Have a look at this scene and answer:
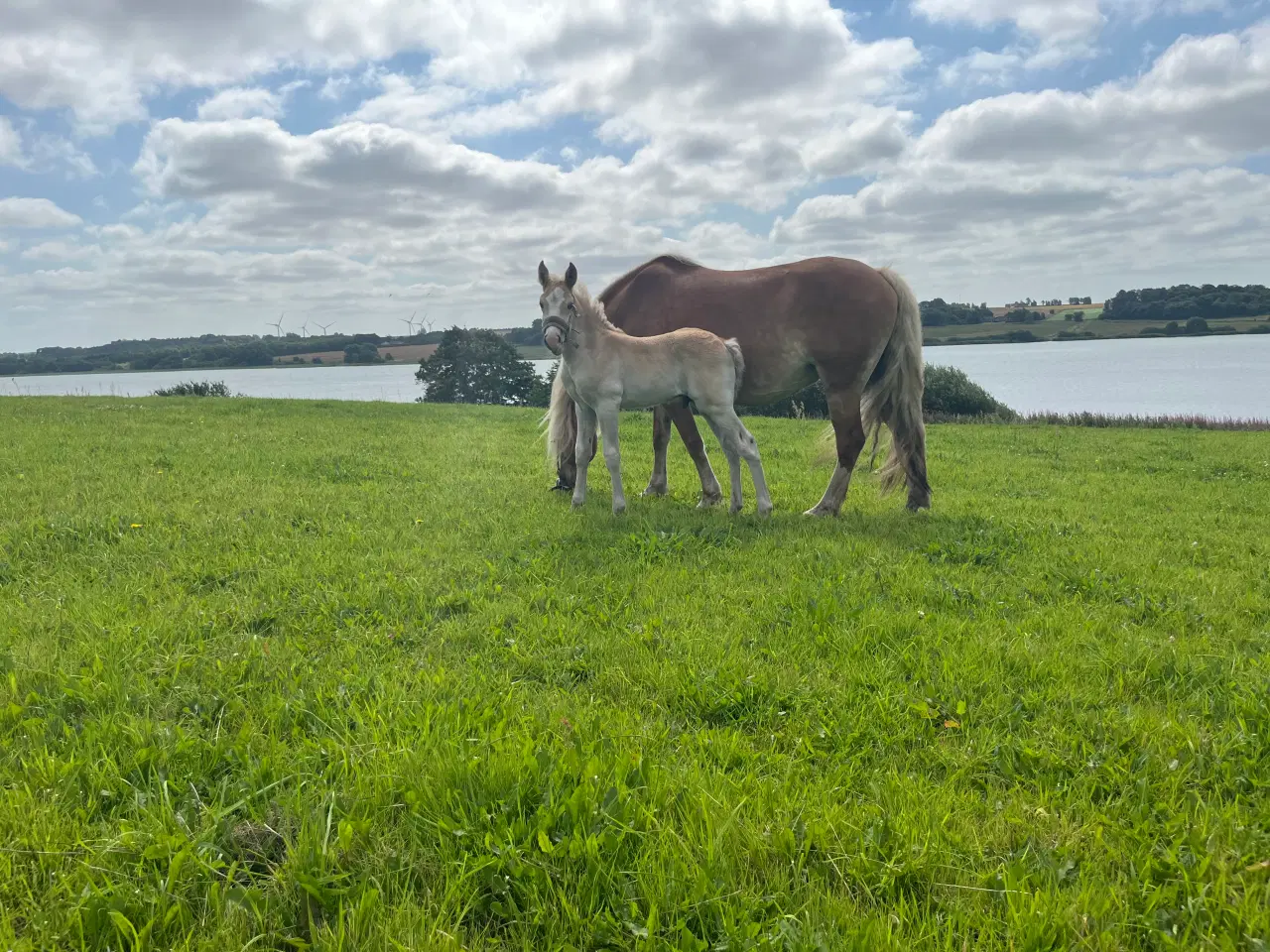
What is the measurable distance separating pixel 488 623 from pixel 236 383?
3627 cm

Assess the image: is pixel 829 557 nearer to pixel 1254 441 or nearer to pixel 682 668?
pixel 682 668

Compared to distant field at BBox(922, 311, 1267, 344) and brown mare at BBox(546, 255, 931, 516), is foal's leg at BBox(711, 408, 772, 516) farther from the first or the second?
distant field at BBox(922, 311, 1267, 344)

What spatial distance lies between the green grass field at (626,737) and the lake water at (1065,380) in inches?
913

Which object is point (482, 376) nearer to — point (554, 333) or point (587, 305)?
point (587, 305)

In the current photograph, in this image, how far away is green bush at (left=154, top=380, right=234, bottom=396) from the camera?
3180cm

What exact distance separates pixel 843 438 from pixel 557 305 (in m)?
3.30

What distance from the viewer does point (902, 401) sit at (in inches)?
303

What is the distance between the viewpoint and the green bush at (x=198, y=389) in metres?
31.8

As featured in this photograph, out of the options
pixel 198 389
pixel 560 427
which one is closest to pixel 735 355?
pixel 560 427

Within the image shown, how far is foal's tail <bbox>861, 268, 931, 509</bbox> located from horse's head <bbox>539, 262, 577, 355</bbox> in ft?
11.2

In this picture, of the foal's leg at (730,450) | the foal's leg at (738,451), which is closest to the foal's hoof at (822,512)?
the foal's leg at (738,451)

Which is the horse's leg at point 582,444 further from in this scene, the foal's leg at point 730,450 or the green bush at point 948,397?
the green bush at point 948,397

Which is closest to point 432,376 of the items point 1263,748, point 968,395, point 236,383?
point 236,383

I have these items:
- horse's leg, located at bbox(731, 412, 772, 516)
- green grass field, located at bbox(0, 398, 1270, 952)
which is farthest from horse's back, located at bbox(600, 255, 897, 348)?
green grass field, located at bbox(0, 398, 1270, 952)
